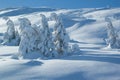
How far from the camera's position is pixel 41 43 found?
114 feet

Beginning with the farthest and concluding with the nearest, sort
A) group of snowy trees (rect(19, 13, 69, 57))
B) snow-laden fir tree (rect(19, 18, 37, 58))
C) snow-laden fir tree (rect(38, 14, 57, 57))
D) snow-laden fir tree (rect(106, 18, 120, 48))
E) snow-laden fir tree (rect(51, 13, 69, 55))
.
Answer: snow-laden fir tree (rect(106, 18, 120, 48)) → snow-laden fir tree (rect(51, 13, 69, 55)) → snow-laden fir tree (rect(38, 14, 57, 57)) → group of snowy trees (rect(19, 13, 69, 57)) → snow-laden fir tree (rect(19, 18, 37, 58))

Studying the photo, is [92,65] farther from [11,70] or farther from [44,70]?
[11,70]

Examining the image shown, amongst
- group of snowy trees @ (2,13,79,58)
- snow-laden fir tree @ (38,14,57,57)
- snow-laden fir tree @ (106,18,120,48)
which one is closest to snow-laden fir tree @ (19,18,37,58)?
group of snowy trees @ (2,13,79,58)

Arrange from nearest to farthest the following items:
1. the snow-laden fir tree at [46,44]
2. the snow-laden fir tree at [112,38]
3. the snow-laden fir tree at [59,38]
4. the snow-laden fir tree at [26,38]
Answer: the snow-laden fir tree at [26,38], the snow-laden fir tree at [46,44], the snow-laden fir tree at [59,38], the snow-laden fir tree at [112,38]

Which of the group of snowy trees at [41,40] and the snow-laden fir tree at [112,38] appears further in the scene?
the snow-laden fir tree at [112,38]

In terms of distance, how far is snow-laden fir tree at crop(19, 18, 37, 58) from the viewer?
33531mm

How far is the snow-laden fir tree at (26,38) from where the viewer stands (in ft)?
110

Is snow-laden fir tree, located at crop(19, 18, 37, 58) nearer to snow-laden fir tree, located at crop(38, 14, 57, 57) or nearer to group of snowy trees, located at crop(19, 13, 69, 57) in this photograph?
group of snowy trees, located at crop(19, 13, 69, 57)

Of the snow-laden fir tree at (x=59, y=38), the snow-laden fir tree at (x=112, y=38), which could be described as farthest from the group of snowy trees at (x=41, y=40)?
the snow-laden fir tree at (x=112, y=38)

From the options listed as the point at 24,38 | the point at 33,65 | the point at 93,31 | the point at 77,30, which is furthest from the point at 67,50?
the point at 77,30

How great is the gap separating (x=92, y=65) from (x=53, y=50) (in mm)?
10175

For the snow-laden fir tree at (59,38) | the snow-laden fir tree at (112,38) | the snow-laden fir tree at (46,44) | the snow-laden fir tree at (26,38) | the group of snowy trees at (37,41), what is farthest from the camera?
the snow-laden fir tree at (112,38)

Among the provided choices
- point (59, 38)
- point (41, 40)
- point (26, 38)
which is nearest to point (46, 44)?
point (41, 40)

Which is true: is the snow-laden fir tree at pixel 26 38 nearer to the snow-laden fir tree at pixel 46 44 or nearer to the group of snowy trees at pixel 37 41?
the group of snowy trees at pixel 37 41
